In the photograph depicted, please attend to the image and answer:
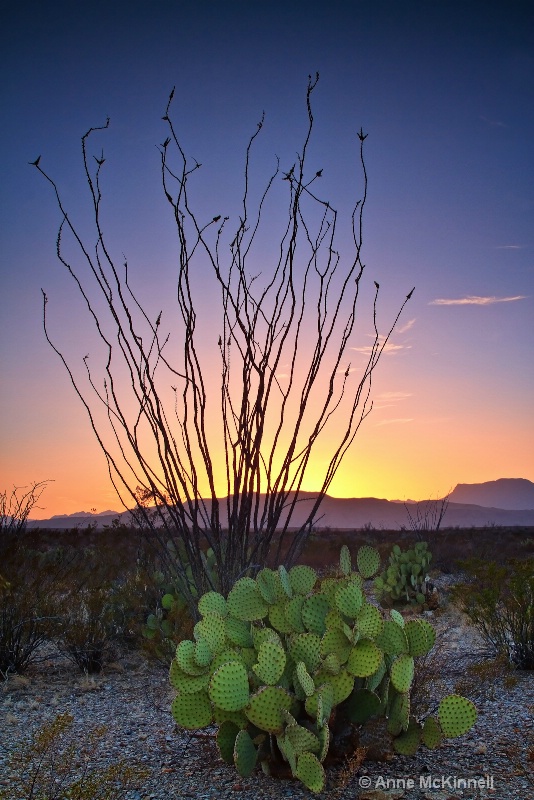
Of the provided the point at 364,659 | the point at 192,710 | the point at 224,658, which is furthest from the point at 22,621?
the point at 364,659

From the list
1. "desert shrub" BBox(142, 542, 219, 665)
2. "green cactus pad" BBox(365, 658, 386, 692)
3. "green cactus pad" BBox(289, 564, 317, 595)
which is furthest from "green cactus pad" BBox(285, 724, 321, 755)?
"desert shrub" BBox(142, 542, 219, 665)

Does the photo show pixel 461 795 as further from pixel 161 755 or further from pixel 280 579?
pixel 161 755

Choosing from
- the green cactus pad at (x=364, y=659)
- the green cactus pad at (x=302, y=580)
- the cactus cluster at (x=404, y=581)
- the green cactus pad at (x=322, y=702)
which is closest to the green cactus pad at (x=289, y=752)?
the green cactus pad at (x=322, y=702)

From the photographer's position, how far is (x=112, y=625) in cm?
663

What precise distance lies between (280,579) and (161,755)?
118 cm

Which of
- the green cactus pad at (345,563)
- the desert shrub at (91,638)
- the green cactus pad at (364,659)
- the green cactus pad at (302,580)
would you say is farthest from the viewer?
the desert shrub at (91,638)

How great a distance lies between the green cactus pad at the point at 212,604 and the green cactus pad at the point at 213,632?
0.09 meters

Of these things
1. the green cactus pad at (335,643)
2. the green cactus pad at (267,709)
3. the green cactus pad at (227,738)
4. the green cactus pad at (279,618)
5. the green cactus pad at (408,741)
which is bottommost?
the green cactus pad at (408,741)

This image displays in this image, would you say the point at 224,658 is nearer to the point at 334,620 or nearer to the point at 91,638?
the point at 334,620

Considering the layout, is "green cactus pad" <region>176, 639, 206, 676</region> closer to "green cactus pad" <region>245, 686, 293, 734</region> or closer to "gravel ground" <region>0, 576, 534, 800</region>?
"green cactus pad" <region>245, 686, 293, 734</region>

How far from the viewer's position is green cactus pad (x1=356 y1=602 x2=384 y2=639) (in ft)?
10.6

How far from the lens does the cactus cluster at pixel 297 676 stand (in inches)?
118

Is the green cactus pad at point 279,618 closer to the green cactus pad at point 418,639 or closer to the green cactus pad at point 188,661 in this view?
the green cactus pad at point 188,661

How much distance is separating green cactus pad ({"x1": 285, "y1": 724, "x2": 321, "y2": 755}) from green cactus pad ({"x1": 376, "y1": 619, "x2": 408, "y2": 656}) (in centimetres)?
64
